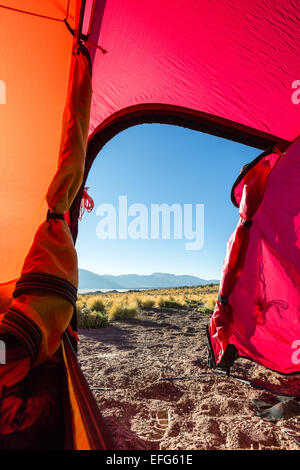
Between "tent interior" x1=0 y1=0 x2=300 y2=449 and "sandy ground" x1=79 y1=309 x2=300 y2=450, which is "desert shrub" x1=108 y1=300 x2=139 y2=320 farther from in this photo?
"tent interior" x1=0 y1=0 x2=300 y2=449

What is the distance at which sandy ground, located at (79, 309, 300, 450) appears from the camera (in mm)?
1306

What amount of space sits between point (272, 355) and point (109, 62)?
2831mm

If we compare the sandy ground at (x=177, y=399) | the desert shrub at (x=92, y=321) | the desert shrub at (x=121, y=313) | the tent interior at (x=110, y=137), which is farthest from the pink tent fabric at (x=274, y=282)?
the desert shrub at (x=121, y=313)

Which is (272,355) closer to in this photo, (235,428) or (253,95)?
(235,428)

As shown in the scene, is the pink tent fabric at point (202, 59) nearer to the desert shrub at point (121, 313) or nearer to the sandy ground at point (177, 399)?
the sandy ground at point (177, 399)

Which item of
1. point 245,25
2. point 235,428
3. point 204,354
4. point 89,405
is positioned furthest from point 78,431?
point 204,354

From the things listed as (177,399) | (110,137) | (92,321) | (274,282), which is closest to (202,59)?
(110,137)

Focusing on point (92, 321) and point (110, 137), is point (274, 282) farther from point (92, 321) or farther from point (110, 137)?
point (92, 321)

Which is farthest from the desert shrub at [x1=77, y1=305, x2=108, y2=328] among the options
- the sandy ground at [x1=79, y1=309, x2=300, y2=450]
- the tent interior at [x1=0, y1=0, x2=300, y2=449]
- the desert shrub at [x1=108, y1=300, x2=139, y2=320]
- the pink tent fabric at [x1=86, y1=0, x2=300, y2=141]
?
the pink tent fabric at [x1=86, y1=0, x2=300, y2=141]

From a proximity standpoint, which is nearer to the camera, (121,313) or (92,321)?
(92,321)

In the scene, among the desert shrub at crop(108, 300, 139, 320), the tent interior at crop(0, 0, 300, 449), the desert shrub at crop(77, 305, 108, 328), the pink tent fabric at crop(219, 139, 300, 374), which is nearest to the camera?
the tent interior at crop(0, 0, 300, 449)

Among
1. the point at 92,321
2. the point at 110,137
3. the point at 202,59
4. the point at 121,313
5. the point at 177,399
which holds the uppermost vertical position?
the point at 202,59

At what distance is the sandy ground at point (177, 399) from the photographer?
4.28 feet

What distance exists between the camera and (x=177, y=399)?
5.90ft
